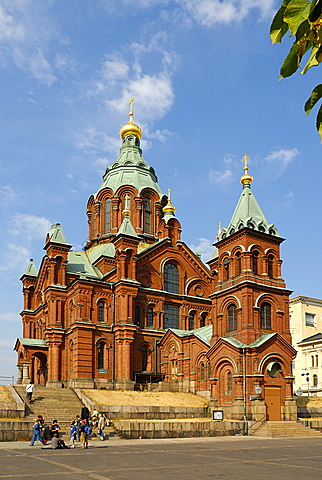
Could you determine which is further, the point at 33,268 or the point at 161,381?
the point at 33,268

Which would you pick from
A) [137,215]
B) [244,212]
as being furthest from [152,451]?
[137,215]

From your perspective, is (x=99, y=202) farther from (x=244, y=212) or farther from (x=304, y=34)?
(x=304, y=34)

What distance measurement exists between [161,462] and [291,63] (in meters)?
17.0

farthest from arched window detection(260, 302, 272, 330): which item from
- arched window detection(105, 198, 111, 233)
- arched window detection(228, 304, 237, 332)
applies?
arched window detection(105, 198, 111, 233)

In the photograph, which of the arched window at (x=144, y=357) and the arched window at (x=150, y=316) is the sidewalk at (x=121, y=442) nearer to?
the arched window at (x=144, y=357)

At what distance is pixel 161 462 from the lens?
1803 cm

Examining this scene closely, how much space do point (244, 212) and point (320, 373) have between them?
31271mm

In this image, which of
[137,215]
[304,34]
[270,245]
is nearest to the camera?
[304,34]

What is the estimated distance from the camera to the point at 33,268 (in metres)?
57.5

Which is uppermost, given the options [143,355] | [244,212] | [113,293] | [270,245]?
[244,212]

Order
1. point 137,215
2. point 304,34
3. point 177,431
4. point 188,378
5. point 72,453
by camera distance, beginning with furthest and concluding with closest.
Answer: point 137,215 < point 188,378 < point 177,431 < point 72,453 < point 304,34

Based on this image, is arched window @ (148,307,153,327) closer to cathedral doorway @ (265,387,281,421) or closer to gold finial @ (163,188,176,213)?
gold finial @ (163,188,176,213)

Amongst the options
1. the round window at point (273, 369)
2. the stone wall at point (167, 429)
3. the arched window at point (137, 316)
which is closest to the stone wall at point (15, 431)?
the stone wall at point (167, 429)

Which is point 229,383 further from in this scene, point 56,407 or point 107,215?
point 107,215
